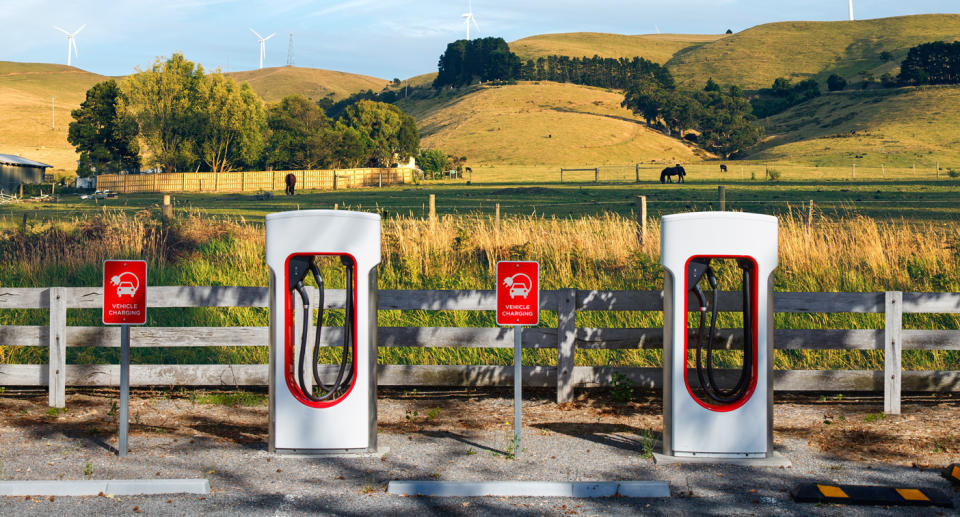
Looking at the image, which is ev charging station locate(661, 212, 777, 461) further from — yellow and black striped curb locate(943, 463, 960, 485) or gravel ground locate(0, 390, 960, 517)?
yellow and black striped curb locate(943, 463, 960, 485)

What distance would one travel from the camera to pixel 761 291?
727cm

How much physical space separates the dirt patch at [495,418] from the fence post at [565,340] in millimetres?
192

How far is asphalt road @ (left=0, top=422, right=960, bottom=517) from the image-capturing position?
19.5 feet

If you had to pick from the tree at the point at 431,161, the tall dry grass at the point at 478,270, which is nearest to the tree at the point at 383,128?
the tree at the point at 431,161

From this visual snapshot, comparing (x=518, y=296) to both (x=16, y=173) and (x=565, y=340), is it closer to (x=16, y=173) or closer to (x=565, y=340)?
(x=565, y=340)

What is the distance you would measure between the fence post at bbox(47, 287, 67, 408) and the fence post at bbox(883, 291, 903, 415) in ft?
26.7

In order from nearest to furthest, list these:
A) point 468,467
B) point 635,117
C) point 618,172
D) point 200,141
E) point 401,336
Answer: point 468,467 → point 401,336 → point 200,141 → point 618,172 → point 635,117

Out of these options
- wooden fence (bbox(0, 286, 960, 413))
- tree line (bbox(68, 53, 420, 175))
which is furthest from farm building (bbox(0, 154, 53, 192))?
wooden fence (bbox(0, 286, 960, 413))

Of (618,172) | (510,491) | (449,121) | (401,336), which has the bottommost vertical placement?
(510,491)

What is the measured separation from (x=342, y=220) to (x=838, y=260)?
1165cm

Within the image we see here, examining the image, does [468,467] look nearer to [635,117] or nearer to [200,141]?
[200,141]

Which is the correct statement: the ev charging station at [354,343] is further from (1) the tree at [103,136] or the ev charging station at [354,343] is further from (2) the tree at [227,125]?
(1) the tree at [103,136]

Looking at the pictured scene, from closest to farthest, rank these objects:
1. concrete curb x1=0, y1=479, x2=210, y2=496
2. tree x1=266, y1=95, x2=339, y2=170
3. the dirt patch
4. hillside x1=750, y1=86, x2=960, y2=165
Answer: concrete curb x1=0, y1=479, x2=210, y2=496
the dirt patch
tree x1=266, y1=95, x2=339, y2=170
hillside x1=750, y1=86, x2=960, y2=165

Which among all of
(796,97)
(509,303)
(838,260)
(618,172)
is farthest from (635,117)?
(509,303)
